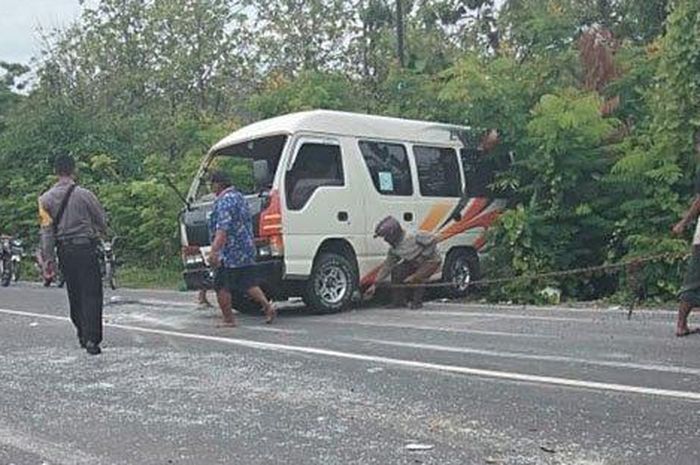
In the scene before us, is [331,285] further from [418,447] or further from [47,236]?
[418,447]

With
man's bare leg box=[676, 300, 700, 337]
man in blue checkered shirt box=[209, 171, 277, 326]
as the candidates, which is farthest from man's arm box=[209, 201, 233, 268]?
man's bare leg box=[676, 300, 700, 337]

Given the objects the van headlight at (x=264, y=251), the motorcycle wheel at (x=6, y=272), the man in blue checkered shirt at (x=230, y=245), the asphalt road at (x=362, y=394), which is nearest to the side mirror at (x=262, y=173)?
the van headlight at (x=264, y=251)

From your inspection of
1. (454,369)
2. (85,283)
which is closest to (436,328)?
(454,369)

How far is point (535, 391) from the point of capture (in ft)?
21.6

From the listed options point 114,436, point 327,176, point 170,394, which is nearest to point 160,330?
point 327,176

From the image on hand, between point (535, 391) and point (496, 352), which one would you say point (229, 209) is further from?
point (535, 391)

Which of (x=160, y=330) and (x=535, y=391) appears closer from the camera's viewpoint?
(x=535, y=391)

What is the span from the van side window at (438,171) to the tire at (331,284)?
1838mm

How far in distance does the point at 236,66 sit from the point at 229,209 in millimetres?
22216

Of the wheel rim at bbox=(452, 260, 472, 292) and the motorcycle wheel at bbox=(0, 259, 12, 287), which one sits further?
the motorcycle wheel at bbox=(0, 259, 12, 287)

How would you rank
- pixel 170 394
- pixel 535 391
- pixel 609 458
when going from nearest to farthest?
pixel 609 458, pixel 535 391, pixel 170 394

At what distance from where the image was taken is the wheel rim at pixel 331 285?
39.9 feet

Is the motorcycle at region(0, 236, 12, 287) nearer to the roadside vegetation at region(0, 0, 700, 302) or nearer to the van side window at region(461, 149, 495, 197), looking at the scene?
the roadside vegetation at region(0, 0, 700, 302)

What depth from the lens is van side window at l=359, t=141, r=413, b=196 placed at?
A: 506 inches
